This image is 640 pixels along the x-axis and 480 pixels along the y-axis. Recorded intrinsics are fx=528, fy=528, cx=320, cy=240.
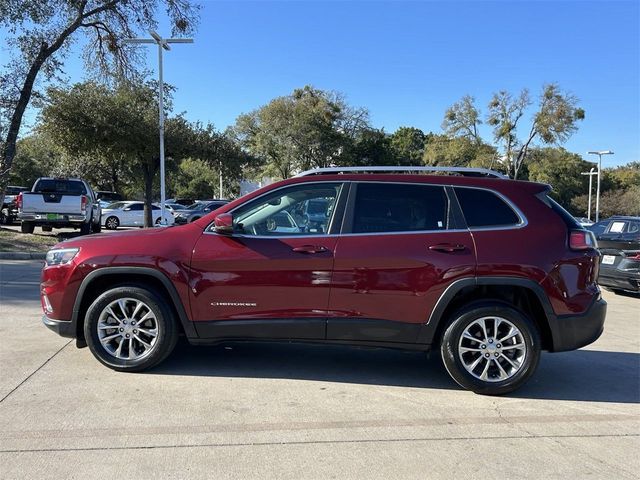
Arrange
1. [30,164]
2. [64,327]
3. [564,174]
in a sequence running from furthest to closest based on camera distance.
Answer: [564,174]
[30,164]
[64,327]

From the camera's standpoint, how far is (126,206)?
2627 cm

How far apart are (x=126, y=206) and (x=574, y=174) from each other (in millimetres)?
58631

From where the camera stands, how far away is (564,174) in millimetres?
64875

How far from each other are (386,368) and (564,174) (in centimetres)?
6709

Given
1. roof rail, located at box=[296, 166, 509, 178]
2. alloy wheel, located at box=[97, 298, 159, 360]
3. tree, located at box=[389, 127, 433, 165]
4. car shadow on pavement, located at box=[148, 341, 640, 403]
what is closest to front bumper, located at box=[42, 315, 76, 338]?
alloy wheel, located at box=[97, 298, 159, 360]

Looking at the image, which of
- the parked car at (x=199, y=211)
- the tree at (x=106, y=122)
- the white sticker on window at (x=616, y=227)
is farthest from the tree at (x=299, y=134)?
the white sticker on window at (x=616, y=227)

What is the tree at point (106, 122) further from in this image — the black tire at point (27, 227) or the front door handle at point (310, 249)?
the front door handle at point (310, 249)

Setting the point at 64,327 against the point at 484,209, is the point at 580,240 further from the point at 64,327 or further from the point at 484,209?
the point at 64,327

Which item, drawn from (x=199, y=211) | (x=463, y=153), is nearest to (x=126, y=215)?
(x=199, y=211)

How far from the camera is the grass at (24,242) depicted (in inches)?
569

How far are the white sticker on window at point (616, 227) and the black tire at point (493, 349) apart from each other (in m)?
8.45

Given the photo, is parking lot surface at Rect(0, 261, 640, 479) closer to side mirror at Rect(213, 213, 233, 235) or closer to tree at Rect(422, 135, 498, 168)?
side mirror at Rect(213, 213, 233, 235)

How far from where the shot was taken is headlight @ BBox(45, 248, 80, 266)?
15.6ft

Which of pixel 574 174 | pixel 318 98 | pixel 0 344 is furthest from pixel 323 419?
pixel 574 174
